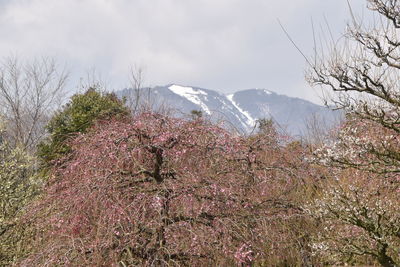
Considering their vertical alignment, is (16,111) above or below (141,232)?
above

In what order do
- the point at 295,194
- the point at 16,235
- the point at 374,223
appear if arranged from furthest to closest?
the point at 295,194, the point at 16,235, the point at 374,223

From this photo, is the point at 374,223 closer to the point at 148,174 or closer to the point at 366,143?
the point at 366,143

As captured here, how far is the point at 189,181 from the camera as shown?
19.1 ft

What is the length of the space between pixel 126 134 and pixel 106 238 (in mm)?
1503

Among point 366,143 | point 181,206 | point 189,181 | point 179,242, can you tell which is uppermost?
point 366,143

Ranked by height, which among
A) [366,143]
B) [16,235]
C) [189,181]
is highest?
[366,143]

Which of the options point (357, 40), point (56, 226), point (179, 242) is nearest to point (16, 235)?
point (56, 226)

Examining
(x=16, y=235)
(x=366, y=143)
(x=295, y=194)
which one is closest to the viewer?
(x=366, y=143)

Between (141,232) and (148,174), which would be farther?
(148,174)

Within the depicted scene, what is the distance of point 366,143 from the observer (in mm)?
6609

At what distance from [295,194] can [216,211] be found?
4.40 metres

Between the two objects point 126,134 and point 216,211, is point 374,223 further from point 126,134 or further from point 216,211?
point 126,134

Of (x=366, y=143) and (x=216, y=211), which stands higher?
(x=366, y=143)

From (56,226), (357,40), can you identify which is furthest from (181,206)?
(357,40)
